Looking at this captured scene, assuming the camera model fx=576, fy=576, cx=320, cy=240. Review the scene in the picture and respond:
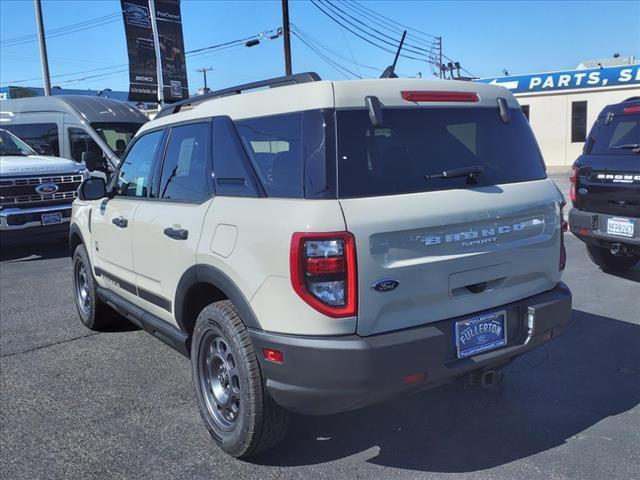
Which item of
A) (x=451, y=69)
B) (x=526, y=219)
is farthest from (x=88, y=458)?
(x=451, y=69)

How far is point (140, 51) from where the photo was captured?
21.3 m

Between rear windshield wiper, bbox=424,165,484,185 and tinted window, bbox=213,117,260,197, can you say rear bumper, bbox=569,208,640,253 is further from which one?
tinted window, bbox=213,117,260,197

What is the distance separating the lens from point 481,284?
9.91 ft

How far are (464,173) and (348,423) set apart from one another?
1.70 meters

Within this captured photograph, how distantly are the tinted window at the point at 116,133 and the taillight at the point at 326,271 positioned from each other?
10.6 metres

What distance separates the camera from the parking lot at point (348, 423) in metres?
3.10

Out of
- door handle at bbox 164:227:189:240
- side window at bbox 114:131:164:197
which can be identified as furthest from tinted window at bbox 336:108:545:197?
side window at bbox 114:131:164:197

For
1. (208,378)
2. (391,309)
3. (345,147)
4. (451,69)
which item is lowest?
(208,378)

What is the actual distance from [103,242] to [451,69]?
50.3 m

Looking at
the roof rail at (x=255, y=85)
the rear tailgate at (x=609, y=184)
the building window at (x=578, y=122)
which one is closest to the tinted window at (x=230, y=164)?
the roof rail at (x=255, y=85)

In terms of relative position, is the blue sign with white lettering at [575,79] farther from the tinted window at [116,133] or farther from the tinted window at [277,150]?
the tinted window at [277,150]

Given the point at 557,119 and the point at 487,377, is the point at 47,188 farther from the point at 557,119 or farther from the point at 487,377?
the point at 557,119

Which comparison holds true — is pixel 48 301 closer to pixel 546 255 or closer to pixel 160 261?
pixel 160 261

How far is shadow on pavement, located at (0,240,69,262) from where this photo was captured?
32.5 ft
